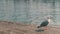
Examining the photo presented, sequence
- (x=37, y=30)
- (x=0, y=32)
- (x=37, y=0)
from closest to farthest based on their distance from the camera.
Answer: (x=0, y=32)
(x=37, y=30)
(x=37, y=0)

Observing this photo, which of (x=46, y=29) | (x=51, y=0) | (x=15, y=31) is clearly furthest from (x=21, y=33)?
(x=51, y=0)

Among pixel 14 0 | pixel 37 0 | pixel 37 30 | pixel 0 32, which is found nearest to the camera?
pixel 0 32

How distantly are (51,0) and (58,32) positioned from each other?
42.9 ft

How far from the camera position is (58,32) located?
5887 millimetres

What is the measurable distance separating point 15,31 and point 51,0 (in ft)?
44.1

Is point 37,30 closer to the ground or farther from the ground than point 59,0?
farther from the ground

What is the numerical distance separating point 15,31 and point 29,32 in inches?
Result: 14.6

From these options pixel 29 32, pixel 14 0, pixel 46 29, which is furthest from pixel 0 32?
pixel 14 0

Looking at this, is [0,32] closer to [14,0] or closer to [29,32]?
[29,32]

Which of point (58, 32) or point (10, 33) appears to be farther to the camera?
point (58, 32)

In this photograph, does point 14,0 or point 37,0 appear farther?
point 14,0

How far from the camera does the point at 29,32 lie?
5.66 metres

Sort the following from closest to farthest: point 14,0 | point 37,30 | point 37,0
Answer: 1. point 37,30
2. point 37,0
3. point 14,0

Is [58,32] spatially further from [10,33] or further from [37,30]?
[10,33]
